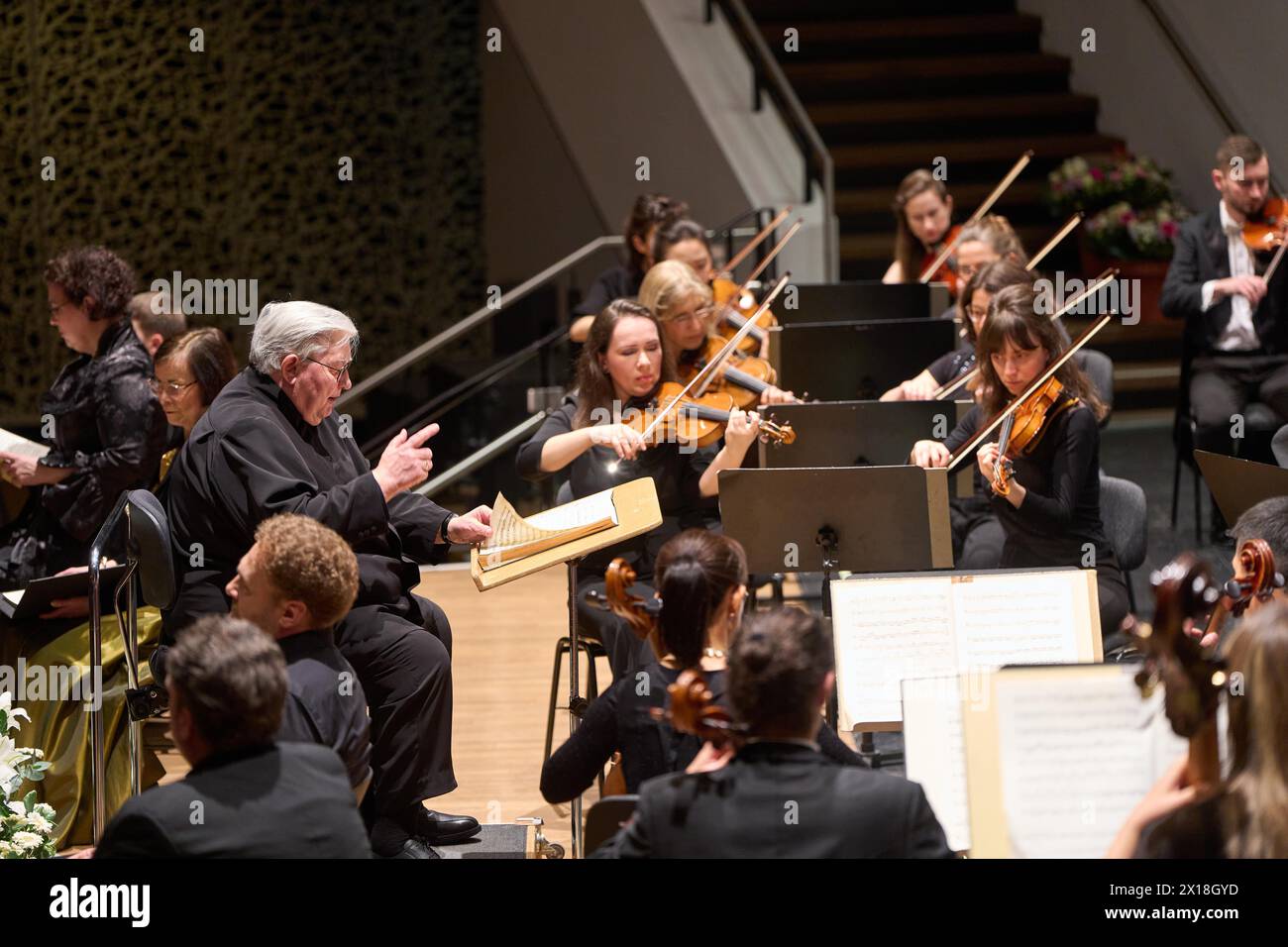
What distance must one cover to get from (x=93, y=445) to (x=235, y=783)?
2288 millimetres

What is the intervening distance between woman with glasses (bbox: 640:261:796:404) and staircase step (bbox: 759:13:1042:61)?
482 centimetres

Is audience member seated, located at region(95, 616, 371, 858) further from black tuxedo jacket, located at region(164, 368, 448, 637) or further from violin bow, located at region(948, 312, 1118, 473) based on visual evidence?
violin bow, located at region(948, 312, 1118, 473)

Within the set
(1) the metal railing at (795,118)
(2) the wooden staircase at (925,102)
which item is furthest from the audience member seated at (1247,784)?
(2) the wooden staircase at (925,102)

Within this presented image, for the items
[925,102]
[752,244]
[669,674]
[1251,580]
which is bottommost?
[669,674]

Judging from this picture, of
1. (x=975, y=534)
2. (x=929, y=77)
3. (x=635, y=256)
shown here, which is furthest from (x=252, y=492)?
(x=929, y=77)

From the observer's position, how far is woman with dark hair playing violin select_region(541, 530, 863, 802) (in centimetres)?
232

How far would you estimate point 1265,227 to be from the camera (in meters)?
5.27

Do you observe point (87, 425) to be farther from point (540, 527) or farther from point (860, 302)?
point (860, 302)

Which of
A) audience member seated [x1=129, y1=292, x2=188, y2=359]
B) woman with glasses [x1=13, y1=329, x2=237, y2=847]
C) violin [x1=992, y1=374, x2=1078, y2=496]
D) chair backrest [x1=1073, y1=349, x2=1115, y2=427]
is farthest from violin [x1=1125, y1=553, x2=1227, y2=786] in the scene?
audience member seated [x1=129, y1=292, x2=188, y2=359]

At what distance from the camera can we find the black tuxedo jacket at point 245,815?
1811 mm

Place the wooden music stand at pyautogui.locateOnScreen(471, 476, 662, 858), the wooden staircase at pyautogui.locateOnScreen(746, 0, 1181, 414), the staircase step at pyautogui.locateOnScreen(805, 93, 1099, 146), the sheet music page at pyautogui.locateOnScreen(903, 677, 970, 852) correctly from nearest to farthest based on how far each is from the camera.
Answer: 1. the sheet music page at pyautogui.locateOnScreen(903, 677, 970, 852)
2. the wooden music stand at pyautogui.locateOnScreen(471, 476, 662, 858)
3. the wooden staircase at pyautogui.locateOnScreen(746, 0, 1181, 414)
4. the staircase step at pyautogui.locateOnScreen(805, 93, 1099, 146)

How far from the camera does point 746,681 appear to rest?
6.15 ft

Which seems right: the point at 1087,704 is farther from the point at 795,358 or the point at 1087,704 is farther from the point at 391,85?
the point at 391,85

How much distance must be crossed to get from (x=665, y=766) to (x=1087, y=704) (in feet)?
2.26
